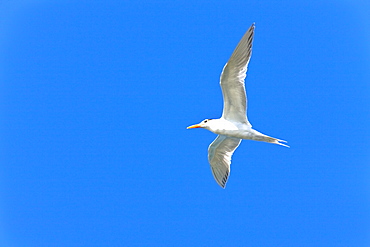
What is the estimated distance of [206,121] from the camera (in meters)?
10.6

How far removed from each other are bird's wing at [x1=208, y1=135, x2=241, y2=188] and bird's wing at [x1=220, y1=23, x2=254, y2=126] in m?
1.21

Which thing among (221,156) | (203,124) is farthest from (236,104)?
(221,156)

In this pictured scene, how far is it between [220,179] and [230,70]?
2.82 meters

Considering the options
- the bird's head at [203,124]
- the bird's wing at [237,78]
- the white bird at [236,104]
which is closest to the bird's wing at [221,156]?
the white bird at [236,104]

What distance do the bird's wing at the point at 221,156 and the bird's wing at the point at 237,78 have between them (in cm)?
121

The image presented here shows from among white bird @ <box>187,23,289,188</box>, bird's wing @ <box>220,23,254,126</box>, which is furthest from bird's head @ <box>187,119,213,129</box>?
bird's wing @ <box>220,23,254,126</box>

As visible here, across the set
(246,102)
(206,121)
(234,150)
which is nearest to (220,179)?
(234,150)

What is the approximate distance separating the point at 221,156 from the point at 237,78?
2.30 m

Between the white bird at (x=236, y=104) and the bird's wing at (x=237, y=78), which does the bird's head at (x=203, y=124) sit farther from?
the bird's wing at (x=237, y=78)

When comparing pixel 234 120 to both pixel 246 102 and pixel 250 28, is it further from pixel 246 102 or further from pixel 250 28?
pixel 250 28

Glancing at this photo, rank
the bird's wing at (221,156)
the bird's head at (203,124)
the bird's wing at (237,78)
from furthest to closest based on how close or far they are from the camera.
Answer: the bird's wing at (221,156)
the bird's head at (203,124)
the bird's wing at (237,78)

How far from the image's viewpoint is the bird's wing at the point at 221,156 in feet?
36.8

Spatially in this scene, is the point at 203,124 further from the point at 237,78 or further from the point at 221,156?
the point at 237,78

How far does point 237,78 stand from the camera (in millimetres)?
9688
